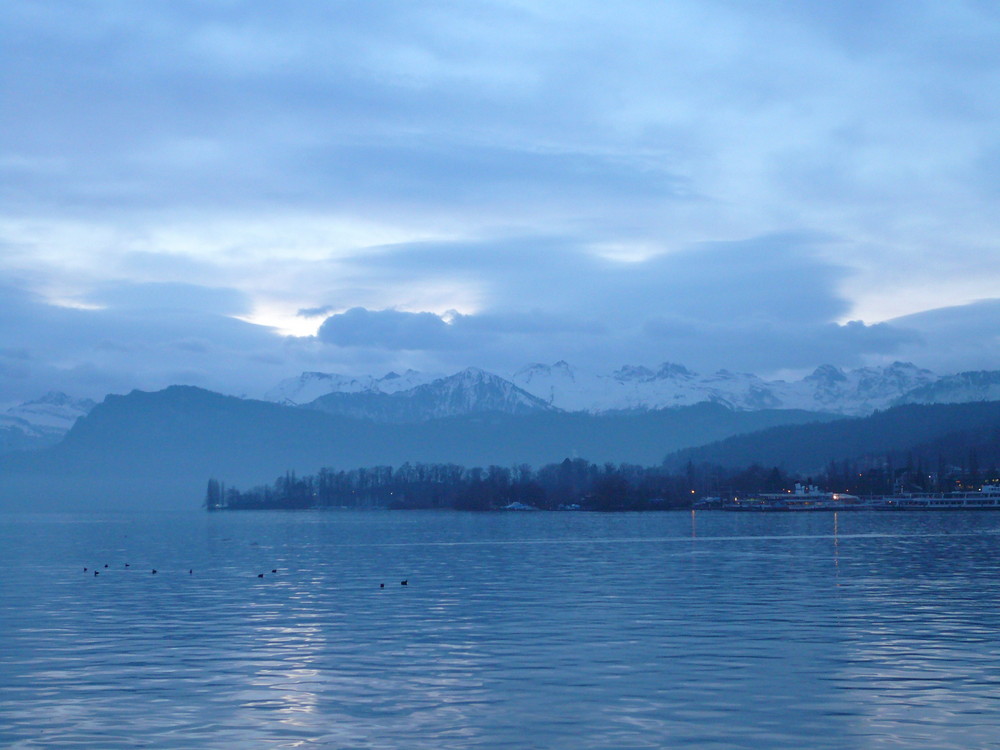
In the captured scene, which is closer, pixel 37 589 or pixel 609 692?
pixel 609 692

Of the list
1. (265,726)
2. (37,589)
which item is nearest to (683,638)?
(265,726)

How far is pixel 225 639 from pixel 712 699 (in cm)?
2021

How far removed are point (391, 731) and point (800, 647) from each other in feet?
56.7

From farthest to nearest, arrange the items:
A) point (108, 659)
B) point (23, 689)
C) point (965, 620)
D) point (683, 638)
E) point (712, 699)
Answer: point (965, 620) < point (683, 638) < point (108, 659) < point (23, 689) < point (712, 699)

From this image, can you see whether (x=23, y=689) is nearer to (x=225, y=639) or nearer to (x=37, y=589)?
(x=225, y=639)

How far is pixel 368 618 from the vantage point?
161 feet

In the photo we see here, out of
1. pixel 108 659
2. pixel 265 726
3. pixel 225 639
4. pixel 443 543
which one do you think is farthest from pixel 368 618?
pixel 443 543

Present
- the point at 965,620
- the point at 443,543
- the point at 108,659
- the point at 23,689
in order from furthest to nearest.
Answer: the point at 443,543
the point at 965,620
the point at 108,659
the point at 23,689

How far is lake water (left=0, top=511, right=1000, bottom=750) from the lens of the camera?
89.2ft

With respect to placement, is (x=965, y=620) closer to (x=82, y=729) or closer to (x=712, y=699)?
(x=712, y=699)

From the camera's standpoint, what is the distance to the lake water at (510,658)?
27.2 metres

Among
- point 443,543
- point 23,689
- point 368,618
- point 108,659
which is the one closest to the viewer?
point 23,689

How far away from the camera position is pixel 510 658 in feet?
122

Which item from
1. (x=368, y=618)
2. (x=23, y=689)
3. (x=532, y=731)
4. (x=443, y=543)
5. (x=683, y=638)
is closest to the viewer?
(x=532, y=731)
